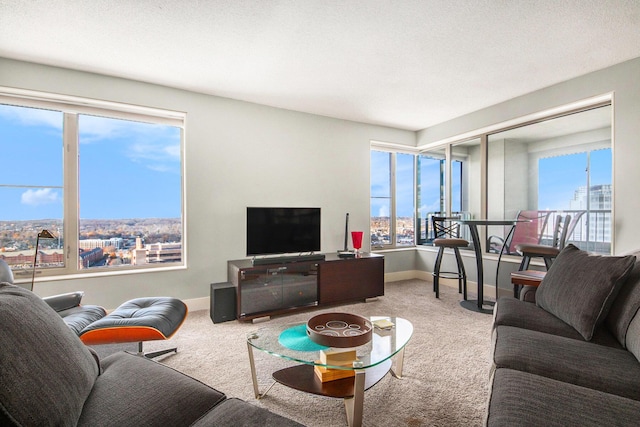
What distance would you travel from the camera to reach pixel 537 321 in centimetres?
184

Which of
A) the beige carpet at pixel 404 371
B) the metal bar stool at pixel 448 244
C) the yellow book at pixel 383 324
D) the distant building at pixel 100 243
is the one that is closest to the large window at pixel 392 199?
the metal bar stool at pixel 448 244

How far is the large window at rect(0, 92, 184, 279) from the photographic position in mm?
2879

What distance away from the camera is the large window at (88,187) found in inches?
113

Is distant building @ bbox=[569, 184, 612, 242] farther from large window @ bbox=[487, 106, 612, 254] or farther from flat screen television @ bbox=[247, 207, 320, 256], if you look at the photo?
flat screen television @ bbox=[247, 207, 320, 256]

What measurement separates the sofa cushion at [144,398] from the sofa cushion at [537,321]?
1733mm

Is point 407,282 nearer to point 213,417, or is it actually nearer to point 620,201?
point 620,201

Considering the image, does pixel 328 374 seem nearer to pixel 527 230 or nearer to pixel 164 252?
pixel 164 252

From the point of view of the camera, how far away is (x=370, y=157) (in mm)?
4770

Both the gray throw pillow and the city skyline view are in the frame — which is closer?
the gray throw pillow

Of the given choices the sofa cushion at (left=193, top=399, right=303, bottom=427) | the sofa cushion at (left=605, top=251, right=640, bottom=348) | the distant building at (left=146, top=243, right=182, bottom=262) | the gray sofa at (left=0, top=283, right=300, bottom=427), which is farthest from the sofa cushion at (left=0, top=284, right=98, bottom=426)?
the distant building at (left=146, top=243, right=182, bottom=262)

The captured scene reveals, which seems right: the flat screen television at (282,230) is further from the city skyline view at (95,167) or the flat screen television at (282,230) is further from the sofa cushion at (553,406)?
the sofa cushion at (553,406)

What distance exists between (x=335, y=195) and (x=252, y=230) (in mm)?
1456

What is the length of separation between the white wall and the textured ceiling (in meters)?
0.19

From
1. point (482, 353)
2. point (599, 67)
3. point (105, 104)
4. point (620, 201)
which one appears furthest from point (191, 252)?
point (599, 67)
